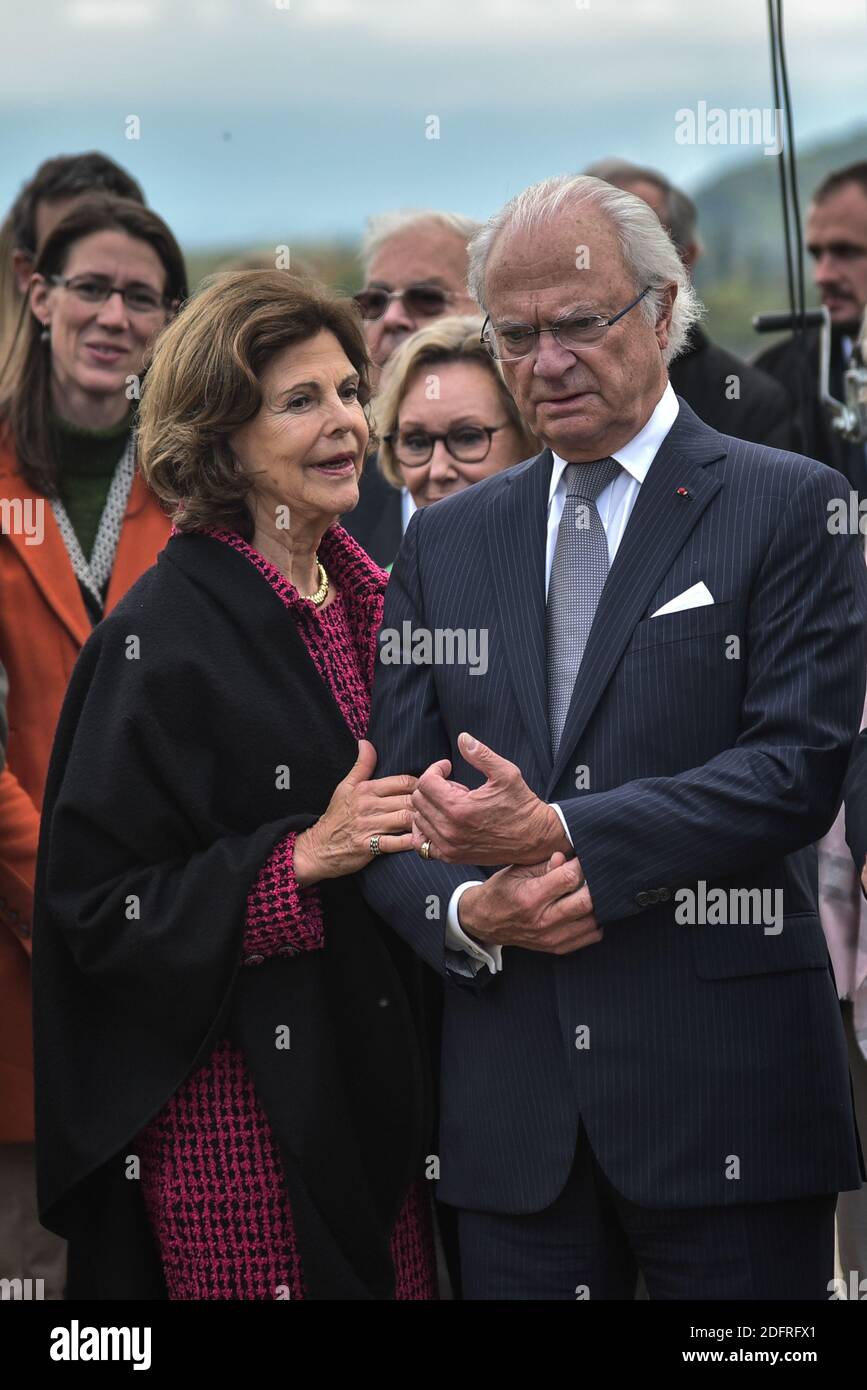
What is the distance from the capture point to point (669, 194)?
5.45 meters

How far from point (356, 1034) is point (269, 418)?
1.08 meters

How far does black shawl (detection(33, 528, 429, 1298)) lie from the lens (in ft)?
9.53

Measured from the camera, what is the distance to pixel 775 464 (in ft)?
9.07

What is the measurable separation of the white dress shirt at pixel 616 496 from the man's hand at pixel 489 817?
5.5 inches

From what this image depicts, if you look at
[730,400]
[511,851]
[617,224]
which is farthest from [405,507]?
[511,851]

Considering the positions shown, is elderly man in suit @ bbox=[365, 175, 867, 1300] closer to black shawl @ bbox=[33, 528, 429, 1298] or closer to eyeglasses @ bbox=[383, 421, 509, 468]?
black shawl @ bbox=[33, 528, 429, 1298]

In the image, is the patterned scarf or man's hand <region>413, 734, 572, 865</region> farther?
the patterned scarf

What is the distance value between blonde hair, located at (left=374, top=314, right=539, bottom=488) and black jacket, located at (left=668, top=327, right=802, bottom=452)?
31.2 inches

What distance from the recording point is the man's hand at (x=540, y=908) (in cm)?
263
